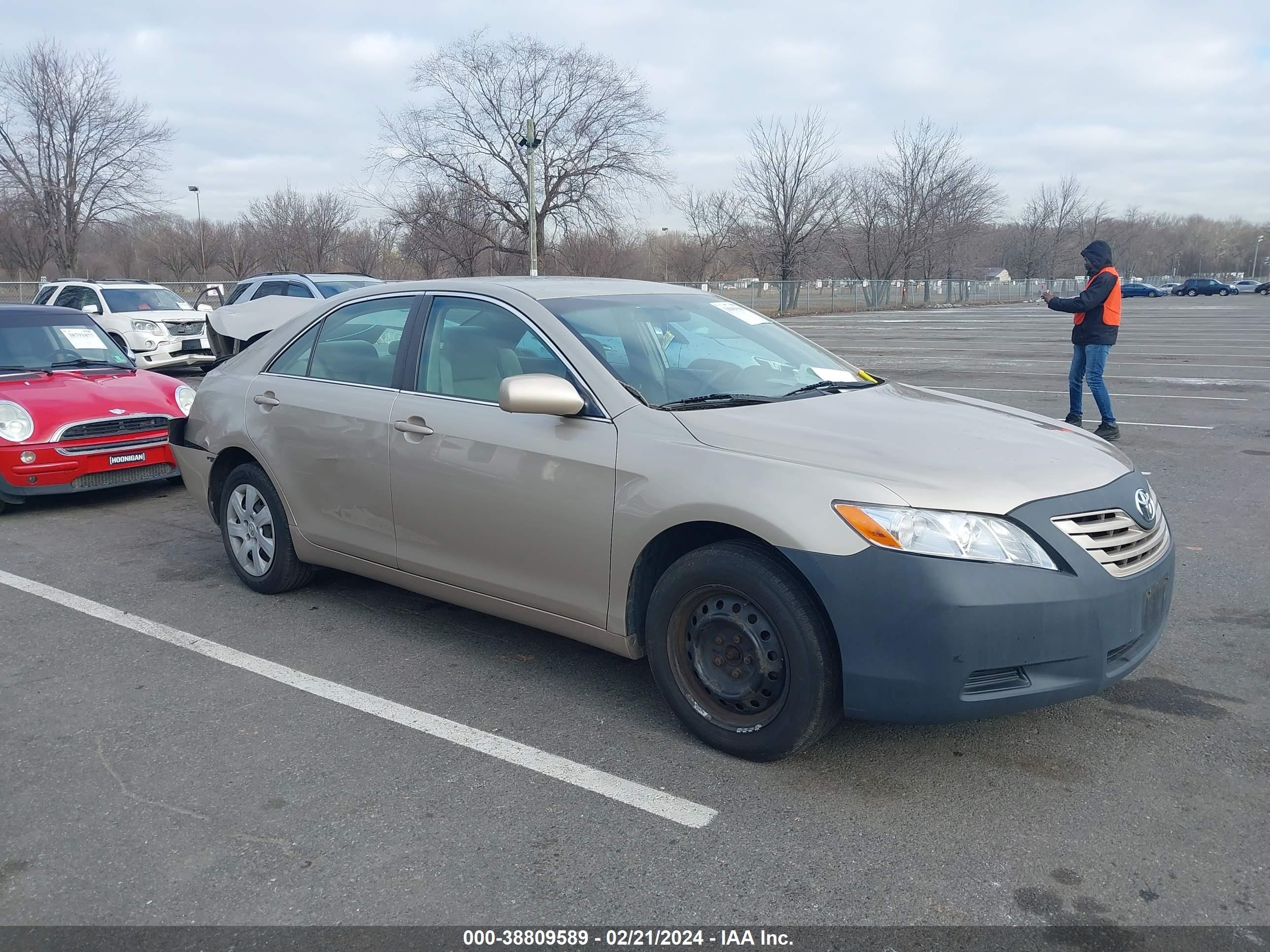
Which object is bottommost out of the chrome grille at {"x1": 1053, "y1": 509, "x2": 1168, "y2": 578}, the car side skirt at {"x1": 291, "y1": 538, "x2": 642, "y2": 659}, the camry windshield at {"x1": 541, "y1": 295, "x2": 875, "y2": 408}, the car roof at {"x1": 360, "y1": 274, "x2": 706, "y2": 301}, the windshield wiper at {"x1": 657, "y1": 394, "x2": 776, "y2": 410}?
the car side skirt at {"x1": 291, "y1": 538, "x2": 642, "y2": 659}

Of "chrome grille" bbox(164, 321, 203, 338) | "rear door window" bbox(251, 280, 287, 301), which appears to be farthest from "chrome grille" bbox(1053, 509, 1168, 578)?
"chrome grille" bbox(164, 321, 203, 338)

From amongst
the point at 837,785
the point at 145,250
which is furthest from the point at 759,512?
the point at 145,250

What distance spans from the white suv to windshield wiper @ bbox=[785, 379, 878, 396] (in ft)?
46.5

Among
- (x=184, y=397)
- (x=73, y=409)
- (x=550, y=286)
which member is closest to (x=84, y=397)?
(x=73, y=409)

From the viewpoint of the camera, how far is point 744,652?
3336 mm

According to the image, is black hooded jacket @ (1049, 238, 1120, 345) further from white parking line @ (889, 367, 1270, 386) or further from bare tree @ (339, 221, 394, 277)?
bare tree @ (339, 221, 394, 277)

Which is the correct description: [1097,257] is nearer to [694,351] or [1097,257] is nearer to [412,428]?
[694,351]

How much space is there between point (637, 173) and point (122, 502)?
102 ft

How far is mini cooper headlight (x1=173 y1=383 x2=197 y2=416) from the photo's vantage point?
7.97 m

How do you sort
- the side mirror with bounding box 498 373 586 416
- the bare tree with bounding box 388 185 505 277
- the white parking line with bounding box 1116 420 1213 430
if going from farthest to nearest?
the bare tree with bounding box 388 185 505 277, the white parking line with bounding box 1116 420 1213 430, the side mirror with bounding box 498 373 586 416

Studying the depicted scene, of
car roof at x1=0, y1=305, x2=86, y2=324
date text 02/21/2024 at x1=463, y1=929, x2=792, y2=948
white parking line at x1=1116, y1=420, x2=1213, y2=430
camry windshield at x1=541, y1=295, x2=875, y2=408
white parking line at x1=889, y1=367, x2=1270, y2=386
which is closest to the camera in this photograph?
date text 02/21/2024 at x1=463, y1=929, x2=792, y2=948

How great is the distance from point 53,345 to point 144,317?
9055 mm

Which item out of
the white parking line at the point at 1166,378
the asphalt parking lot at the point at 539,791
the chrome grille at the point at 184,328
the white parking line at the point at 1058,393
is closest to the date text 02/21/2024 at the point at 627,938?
the asphalt parking lot at the point at 539,791

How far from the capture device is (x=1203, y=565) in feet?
18.4
